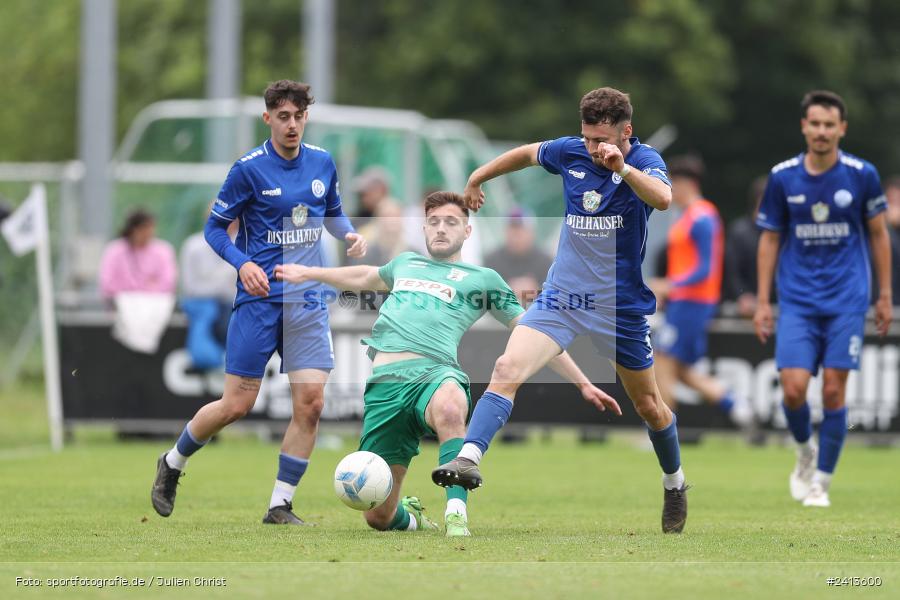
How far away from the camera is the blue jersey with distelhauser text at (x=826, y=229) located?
11156mm

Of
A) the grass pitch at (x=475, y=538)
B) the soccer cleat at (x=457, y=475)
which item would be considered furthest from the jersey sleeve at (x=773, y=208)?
the soccer cleat at (x=457, y=475)

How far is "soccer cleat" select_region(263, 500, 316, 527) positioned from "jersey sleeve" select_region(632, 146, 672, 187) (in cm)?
286

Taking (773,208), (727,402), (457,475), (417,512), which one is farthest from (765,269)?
(727,402)

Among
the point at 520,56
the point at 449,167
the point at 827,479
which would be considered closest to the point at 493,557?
the point at 827,479

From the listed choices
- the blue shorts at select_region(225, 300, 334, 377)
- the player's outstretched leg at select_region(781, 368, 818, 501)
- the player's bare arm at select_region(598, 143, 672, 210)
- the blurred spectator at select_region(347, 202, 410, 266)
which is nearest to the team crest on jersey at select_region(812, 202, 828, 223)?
the player's outstretched leg at select_region(781, 368, 818, 501)

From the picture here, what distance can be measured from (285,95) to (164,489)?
2476 millimetres

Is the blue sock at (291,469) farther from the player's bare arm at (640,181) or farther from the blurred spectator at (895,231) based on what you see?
the blurred spectator at (895,231)

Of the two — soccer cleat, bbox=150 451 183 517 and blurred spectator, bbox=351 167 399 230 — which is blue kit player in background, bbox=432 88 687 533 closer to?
soccer cleat, bbox=150 451 183 517

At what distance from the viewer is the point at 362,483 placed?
8.62 meters

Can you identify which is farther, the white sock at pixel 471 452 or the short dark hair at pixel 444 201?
the short dark hair at pixel 444 201

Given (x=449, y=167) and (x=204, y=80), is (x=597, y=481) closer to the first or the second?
(x=449, y=167)

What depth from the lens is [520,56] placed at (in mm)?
36906

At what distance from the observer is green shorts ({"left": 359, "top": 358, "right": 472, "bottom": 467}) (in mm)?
9023

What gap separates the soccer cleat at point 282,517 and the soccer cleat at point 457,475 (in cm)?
158
